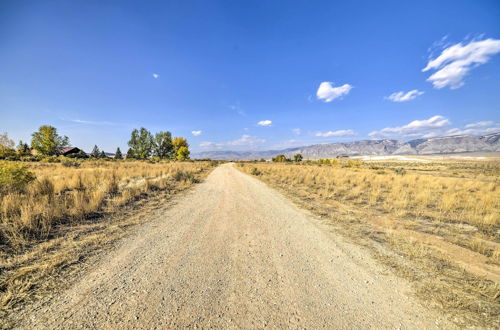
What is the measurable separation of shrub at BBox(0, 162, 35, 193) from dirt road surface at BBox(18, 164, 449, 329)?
228 inches

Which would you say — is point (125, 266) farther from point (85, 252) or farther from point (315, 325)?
point (315, 325)

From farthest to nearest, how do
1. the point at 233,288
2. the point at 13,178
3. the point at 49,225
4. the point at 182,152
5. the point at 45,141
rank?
1. the point at 182,152
2. the point at 45,141
3. the point at 13,178
4. the point at 49,225
5. the point at 233,288

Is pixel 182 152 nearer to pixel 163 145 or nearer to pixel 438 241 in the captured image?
pixel 163 145

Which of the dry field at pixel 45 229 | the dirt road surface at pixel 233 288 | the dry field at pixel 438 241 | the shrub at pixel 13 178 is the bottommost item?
the dry field at pixel 438 241

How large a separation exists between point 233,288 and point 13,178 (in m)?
9.25

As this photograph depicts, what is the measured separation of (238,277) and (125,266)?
6.58 ft

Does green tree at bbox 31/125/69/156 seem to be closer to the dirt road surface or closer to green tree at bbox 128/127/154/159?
green tree at bbox 128/127/154/159

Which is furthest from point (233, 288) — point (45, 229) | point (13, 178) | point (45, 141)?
point (45, 141)

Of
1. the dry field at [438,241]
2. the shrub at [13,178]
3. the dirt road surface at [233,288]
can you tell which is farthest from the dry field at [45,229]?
the dry field at [438,241]

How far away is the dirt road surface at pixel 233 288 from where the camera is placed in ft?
7.12

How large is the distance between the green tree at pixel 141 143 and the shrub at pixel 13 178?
187ft

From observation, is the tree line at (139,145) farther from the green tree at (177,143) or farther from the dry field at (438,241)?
the dry field at (438,241)

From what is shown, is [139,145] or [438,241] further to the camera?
[139,145]

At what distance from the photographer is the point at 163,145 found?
60625mm
